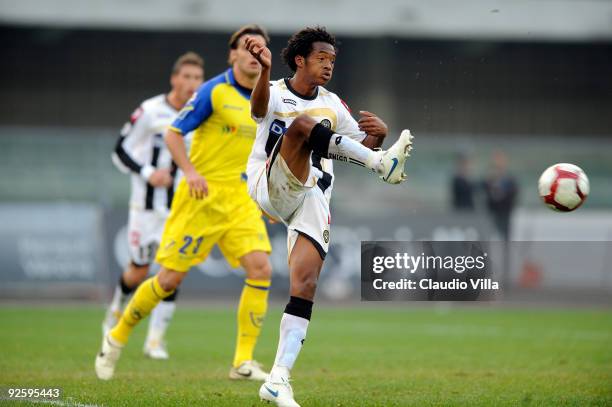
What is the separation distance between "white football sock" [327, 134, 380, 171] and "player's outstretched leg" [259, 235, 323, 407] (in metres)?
0.76

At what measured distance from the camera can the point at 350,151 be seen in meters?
6.79

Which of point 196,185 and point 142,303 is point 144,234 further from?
point 196,185

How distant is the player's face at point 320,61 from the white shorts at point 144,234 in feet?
13.5

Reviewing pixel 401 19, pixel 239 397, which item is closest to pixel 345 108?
pixel 239 397

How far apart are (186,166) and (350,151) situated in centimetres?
241

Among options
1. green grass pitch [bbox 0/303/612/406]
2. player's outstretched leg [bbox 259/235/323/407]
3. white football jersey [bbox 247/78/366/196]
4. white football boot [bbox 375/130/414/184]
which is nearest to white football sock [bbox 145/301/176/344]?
green grass pitch [bbox 0/303/612/406]

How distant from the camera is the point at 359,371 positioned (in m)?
9.36

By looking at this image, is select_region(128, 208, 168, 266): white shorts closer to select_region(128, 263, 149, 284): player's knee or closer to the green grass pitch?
select_region(128, 263, 149, 284): player's knee

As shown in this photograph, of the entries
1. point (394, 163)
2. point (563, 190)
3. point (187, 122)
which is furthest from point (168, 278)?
point (563, 190)

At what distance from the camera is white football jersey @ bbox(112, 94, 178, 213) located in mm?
11117

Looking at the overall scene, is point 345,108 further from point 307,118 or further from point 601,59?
point 601,59

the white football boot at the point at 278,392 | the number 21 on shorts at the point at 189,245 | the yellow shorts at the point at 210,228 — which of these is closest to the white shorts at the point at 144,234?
the yellow shorts at the point at 210,228

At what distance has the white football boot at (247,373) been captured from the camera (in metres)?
8.77

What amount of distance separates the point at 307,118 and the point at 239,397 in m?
2.03
